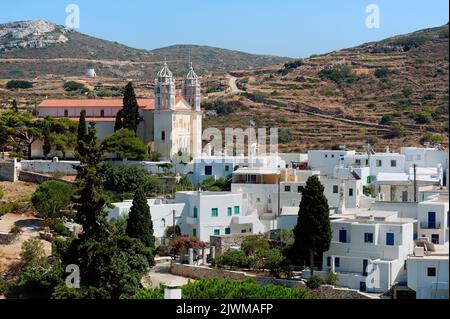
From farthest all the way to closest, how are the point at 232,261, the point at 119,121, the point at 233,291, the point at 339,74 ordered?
the point at 339,74
the point at 119,121
the point at 232,261
the point at 233,291

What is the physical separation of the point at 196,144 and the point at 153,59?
3495 inches

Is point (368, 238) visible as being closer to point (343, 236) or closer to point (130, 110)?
point (343, 236)

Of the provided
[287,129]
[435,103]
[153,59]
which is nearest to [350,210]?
[287,129]

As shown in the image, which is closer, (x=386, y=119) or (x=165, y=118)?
(x=165, y=118)

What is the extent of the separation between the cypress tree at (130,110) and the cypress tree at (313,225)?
59.5 feet

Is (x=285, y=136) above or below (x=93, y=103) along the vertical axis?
below

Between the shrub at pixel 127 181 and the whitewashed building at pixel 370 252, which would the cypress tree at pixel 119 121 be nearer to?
the shrub at pixel 127 181

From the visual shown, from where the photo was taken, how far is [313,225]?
3175 centimetres

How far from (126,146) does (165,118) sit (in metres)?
3.18

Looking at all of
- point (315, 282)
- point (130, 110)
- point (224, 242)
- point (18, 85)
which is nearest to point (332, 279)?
point (315, 282)

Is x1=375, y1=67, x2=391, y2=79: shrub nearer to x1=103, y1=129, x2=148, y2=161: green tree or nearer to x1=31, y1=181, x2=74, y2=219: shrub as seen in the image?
x1=103, y1=129, x2=148, y2=161: green tree

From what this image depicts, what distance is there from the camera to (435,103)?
75.4 m

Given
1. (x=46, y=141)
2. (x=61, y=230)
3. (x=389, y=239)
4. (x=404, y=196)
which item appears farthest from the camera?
(x=46, y=141)

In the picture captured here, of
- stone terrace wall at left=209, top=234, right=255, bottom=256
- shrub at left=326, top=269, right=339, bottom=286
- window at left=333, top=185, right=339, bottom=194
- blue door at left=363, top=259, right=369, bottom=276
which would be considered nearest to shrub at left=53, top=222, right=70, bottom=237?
stone terrace wall at left=209, top=234, right=255, bottom=256
